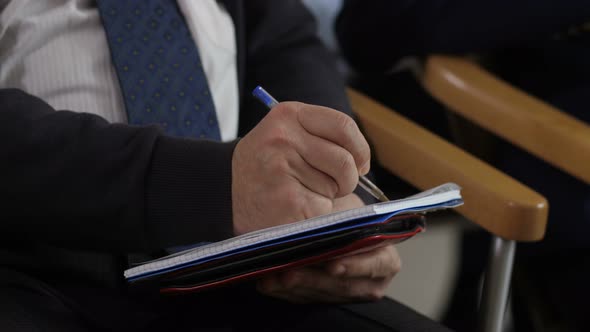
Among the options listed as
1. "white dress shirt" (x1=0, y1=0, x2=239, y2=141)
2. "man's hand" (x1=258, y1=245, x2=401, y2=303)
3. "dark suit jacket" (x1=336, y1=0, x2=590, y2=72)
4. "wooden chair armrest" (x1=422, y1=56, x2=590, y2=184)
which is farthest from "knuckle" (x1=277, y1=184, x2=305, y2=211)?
"dark suit jacket" (x1=336, y1=0, x2=590, y2=72)

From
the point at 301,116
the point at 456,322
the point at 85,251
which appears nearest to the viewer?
the point at 301,116

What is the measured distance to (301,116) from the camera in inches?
23.9

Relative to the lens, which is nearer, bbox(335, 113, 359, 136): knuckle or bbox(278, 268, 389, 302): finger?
bbox(335, 113, 359, 136): knuckle

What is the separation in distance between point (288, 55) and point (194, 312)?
375 mm

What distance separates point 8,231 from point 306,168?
0.29 metres

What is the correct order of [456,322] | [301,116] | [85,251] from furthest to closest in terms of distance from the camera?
[456,322]
[85,251]
[301,116]

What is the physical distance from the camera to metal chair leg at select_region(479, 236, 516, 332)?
2.77 feet

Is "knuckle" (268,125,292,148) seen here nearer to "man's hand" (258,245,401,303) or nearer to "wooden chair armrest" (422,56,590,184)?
"man's hand" (258,245,401,303)

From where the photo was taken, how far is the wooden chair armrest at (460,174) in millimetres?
804

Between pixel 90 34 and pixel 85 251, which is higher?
pixel 90 34

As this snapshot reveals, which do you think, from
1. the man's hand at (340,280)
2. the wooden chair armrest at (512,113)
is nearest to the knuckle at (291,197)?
the man's hand at (340,280)

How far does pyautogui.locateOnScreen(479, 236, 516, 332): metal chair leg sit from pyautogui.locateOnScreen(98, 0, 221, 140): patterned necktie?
1.14ft

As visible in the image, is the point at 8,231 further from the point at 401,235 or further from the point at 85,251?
the point at 401,235

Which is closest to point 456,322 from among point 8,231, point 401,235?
point 401,235
